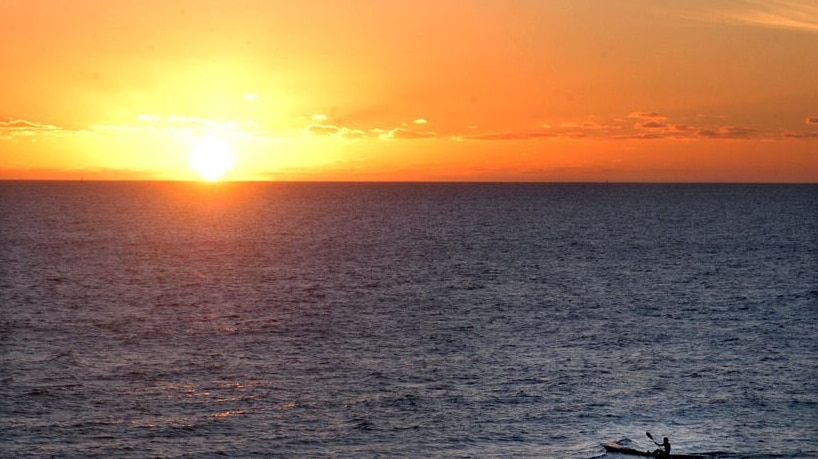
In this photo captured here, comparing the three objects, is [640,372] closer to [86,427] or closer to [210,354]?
[210,354]

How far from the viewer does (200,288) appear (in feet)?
345

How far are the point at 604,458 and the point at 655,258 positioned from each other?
104 meters

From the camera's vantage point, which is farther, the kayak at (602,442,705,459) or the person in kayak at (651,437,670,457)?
the kayak at (602,442,705,459)

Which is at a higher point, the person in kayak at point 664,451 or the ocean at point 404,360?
the person in kayak at point 664,451

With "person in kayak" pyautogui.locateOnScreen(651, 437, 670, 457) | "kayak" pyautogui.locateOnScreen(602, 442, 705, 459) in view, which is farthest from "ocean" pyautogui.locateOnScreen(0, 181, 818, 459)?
"person in kayak" pyautogui.locateOnScreen(651, 437, 670, 457)

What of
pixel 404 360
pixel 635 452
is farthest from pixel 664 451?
pixel 404 360

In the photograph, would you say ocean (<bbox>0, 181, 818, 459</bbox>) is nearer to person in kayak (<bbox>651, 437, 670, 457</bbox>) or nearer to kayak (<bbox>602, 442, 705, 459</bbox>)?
kayak (<bbox>602, 442, 705, 459</bbox>)

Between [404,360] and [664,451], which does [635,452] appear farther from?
[404,360]

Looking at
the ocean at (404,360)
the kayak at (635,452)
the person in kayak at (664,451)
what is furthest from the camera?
the ocean at (404,360)

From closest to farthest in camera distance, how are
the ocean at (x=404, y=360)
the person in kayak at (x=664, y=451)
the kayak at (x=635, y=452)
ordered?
the person in kayak at (x=664, y=451) < the kayak at (x=635, y=452) < the ocean at (x=404, y=360)

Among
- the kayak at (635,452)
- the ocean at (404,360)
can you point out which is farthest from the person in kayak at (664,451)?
the ocean at (404,360)

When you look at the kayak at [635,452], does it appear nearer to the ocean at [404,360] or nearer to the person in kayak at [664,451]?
the person in kayak at [664,451]

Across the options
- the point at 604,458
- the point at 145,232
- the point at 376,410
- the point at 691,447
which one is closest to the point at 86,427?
the point at 376,410

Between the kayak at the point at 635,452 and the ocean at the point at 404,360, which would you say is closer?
the kayak at the point at 635,452
